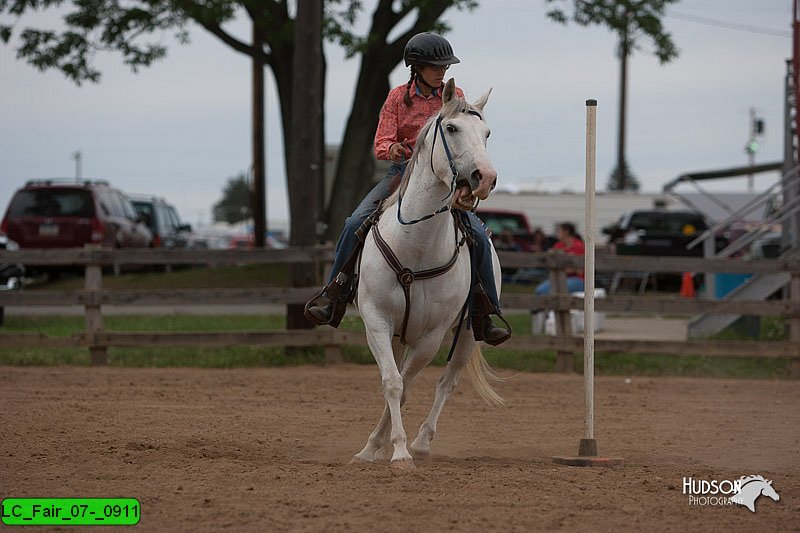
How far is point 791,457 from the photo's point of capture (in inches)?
310

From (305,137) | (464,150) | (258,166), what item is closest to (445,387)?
(464,150)

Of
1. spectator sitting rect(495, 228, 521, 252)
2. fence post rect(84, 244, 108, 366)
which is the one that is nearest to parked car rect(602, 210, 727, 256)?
spectator sitting rect(495, 228, 521, 252)

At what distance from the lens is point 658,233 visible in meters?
29.8

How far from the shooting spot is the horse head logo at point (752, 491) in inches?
237

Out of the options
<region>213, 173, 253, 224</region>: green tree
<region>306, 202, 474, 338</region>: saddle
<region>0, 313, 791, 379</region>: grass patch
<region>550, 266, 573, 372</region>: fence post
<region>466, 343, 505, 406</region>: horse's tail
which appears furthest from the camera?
<region>213, 173, 253, 224</region>: green tree

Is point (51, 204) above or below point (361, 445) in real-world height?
above

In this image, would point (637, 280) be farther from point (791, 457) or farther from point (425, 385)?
point (791, 457)

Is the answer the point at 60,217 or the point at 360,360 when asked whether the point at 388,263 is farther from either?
the point at 60,217

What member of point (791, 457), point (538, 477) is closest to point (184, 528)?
point (538, 477)

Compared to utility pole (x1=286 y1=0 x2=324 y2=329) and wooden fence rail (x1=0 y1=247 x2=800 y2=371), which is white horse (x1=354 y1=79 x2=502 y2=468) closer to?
wooden fence rail (x1=0 y1=247 x2=800 y2=371)

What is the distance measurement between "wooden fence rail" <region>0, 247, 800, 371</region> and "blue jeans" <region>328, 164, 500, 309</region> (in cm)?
558

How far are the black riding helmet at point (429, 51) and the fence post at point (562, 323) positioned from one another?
22.3ft

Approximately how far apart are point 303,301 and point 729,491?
8.00 metres

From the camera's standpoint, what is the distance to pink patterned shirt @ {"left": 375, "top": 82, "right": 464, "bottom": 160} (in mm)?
7641
